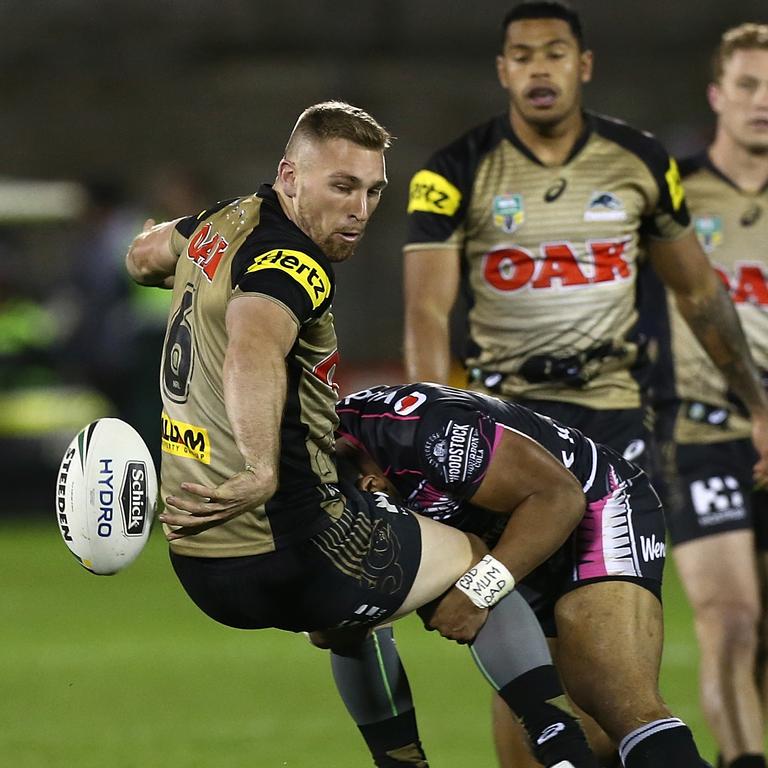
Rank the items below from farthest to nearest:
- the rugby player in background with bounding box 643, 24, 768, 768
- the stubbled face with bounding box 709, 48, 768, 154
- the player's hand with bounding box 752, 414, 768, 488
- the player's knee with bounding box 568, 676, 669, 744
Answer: the stubbled face with bounding box 709, 48, 768, 154 < the rugby player in background with bounding box 643, 24, 768, 768 < the player's hand with bounding box 752, 414, 768, 488 < the player's knee with bounding box 568, 676, 669, 744

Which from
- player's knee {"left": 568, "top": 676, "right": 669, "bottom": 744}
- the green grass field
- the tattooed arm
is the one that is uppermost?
the tattooed arm

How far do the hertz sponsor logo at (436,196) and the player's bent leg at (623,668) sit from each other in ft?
5.52

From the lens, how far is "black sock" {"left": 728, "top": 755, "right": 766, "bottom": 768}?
627 cm

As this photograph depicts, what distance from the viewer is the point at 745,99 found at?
700 cm

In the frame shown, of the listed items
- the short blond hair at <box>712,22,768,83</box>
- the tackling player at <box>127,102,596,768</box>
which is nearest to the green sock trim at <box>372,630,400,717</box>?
the tackling player at <box>127,102,596,768</box>

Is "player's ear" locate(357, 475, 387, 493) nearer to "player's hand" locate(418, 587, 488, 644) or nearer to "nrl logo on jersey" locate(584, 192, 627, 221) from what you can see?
"player's hand" locate(418, 587, 488, 644)

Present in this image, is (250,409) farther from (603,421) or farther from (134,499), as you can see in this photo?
(603,421)

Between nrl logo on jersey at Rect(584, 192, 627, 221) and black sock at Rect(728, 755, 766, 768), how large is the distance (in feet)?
6.22

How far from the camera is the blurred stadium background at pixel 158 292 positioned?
813 centimetres

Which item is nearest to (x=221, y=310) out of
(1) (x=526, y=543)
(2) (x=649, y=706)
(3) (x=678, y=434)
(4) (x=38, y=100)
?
(1) (x=526, y=543)

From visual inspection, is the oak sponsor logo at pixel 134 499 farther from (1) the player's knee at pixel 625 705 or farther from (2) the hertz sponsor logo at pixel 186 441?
(1) the player's knee at pixel 625 705

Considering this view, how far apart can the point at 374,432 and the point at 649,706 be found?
3.43 ft

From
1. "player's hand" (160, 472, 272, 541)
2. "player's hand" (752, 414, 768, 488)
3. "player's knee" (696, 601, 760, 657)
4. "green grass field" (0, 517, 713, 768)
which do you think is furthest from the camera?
"green grass field" (0, 517, 713, 768)

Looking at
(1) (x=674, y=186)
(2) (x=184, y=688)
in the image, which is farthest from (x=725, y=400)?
(2) (x=184, y=688)
